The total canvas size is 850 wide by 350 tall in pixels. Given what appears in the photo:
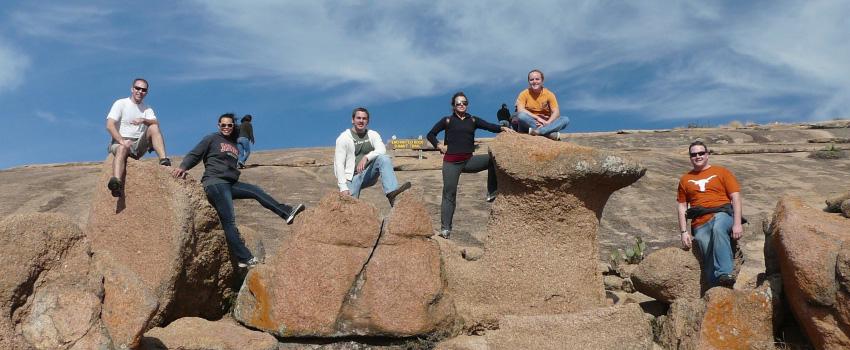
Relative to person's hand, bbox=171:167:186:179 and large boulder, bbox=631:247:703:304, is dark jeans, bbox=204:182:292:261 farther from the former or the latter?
large boulder, bbox=631:247:703:304

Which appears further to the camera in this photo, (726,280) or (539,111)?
(539,111)

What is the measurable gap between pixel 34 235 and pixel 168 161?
1.74m

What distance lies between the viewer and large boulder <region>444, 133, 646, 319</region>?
7016 mm

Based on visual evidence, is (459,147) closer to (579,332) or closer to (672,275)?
(579,332)

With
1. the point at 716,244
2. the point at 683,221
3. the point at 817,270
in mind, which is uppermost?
the point at 683,221

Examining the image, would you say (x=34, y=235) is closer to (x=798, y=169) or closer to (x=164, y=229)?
(x=164, y=229)

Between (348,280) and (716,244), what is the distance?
367cm

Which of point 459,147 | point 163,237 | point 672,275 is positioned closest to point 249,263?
point 163,237

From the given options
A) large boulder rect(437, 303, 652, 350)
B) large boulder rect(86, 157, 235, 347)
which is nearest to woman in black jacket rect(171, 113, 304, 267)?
large boulder rect(86, 157, 235, 347)

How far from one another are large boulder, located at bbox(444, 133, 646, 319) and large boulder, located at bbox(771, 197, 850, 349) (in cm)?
155

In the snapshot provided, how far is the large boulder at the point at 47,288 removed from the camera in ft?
17.5

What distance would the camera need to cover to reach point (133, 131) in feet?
23.5

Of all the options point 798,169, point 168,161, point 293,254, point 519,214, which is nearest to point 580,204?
point 519,214

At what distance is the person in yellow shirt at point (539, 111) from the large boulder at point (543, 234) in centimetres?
47
